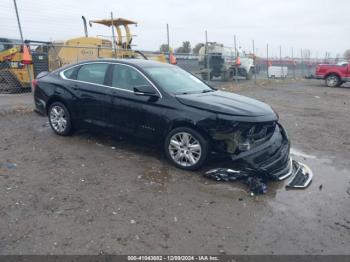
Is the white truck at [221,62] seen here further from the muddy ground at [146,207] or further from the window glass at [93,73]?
the muddy ground at [146,207]

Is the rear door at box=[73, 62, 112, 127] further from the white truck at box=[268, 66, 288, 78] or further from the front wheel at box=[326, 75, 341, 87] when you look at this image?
the white truck at box=[268, 66, 288, 78]

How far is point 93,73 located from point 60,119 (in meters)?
1.19

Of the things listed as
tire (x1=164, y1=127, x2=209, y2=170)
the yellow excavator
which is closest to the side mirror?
tire (x1=164, y1=127, x2=209, y2=170)

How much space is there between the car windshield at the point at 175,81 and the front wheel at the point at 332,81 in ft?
53.4

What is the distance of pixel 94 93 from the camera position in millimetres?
6121

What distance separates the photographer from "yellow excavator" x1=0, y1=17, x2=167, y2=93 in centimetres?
1323

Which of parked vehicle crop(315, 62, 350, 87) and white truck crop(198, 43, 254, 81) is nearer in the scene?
parked vehicle crop(315, 62, 350, 87)

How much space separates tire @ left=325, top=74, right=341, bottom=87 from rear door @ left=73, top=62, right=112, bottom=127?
17.5 metres

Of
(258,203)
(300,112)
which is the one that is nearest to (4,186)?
(258,203)

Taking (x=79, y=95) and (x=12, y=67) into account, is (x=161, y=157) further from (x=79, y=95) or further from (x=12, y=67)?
Answer: (x=12, y=67)

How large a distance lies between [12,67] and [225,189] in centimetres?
1169

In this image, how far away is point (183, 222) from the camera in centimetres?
372

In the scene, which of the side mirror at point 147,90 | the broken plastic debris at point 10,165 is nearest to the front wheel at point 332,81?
the side mirror at point 147,90

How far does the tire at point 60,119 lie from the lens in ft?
21.7
